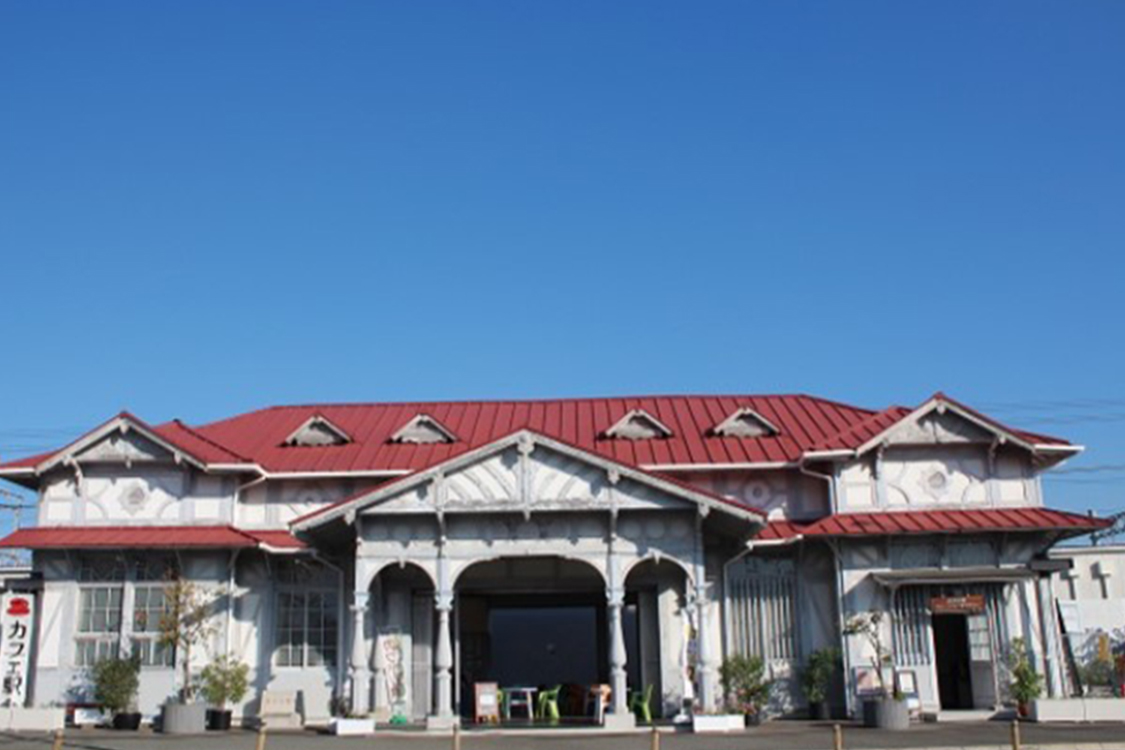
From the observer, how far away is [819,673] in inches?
992

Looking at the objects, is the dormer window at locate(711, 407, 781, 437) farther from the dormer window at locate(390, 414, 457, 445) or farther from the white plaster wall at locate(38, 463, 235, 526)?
the white plaster wall at locate(38, 463, 235, 526)

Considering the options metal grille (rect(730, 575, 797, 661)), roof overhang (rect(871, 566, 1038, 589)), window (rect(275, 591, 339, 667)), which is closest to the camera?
roof overhang (rect(871, 566, 1038, 589))

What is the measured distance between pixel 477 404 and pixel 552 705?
11008 mm

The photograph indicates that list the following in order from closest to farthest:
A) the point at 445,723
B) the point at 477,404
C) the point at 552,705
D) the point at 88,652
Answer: the point at 445,723, the point at 552,705, the point at 88,652, the point at 477,404

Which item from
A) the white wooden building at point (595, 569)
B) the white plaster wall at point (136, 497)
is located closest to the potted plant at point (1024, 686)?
the white wooden building at point (595, 569)

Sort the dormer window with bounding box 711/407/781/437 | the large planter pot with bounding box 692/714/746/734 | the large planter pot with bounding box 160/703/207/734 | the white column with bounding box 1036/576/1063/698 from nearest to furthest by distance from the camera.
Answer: the large planter pot with bounding box 692/714/746/734
the large planter pot with bounding box 160/703/207/734
the white column with bounding box 1036/576/1063/698
the dormer window with bounding box 711/407/781/437

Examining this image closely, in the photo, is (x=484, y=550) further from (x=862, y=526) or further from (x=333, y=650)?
(x=862, y=526)

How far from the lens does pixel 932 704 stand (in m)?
25.2

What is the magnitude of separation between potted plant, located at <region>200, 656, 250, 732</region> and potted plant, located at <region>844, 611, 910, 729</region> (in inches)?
534

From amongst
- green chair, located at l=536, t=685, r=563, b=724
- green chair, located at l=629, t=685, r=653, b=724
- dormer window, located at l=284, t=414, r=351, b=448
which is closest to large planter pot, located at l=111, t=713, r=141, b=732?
dormer window, located at l=284, t=414, r=351, b=448

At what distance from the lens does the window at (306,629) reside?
1046 inches

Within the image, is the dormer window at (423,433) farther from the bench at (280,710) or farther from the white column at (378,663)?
the bench at (280,710)

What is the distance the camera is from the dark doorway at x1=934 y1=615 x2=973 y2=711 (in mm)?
27594

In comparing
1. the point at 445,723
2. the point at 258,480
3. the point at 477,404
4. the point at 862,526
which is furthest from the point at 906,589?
the point at 258,480
